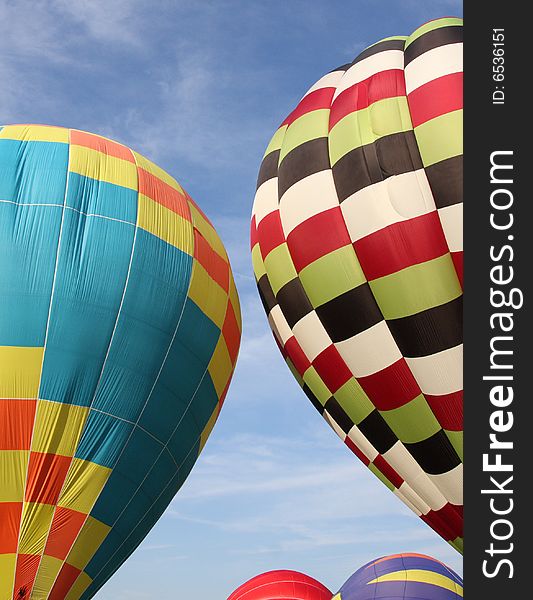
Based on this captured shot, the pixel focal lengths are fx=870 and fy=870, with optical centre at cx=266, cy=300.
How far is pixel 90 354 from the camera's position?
8367 mm

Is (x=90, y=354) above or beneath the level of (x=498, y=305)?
above

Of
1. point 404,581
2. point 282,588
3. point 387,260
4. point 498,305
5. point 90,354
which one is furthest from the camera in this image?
point 282,588

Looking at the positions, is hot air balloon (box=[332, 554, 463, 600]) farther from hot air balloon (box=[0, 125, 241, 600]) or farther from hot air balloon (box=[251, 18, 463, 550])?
hot air balloon (box=[0, 125, 241, 600])

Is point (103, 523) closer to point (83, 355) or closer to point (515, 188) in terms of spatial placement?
point (83, 355)

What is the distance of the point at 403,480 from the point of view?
8.73 metres

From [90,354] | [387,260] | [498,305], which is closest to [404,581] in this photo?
[387,260]

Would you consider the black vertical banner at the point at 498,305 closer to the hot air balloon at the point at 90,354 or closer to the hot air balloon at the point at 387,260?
the hot air balloon at the point at 387,260

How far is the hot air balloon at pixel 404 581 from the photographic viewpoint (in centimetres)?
1448

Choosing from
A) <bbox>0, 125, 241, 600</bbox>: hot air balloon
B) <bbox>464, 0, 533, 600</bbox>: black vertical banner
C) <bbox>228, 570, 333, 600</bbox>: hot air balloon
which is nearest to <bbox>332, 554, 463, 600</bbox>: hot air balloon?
<bbox>228, 570, 333, 600</bbox>: hot air balloon

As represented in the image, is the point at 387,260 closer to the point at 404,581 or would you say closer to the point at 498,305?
the point at 498,305

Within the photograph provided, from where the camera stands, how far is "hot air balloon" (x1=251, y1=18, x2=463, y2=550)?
7883mm

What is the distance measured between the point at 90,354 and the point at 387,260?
117 inches

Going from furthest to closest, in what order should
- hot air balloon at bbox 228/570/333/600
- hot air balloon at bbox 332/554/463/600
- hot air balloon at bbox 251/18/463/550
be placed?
hot air balloon at bbox 228/570/333/600 < hot air balloon at bbox 332/554/463/600 < hot air balloon at bbox 251/18/463/550

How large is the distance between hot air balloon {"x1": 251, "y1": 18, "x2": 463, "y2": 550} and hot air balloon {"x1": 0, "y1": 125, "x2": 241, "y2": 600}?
126cm
